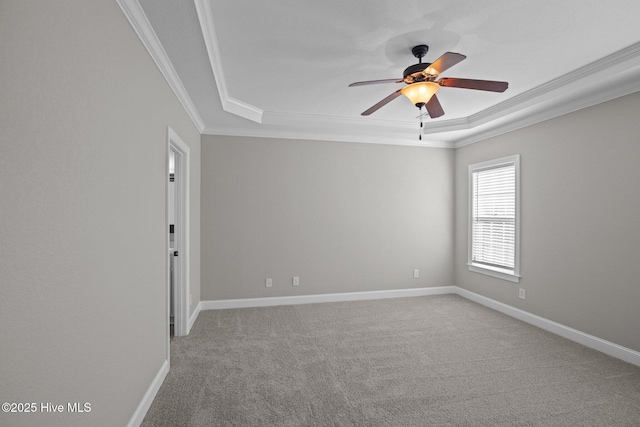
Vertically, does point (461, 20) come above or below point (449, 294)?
above

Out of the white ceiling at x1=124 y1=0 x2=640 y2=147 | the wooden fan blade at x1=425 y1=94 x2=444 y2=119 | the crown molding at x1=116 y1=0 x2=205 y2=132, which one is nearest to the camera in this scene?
the crown molding at x1=116 y1=0 x2=205 y2=132

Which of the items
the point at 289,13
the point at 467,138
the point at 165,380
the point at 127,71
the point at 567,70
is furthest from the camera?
the point at 467,138

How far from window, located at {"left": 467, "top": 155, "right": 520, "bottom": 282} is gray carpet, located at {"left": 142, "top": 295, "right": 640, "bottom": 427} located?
88 cm

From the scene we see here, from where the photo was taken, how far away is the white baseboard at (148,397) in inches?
79.4

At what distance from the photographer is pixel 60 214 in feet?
4.13

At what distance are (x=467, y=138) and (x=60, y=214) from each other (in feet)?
17.0

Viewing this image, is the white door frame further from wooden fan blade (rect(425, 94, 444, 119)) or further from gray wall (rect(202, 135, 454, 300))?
wooden fan blade (rect(425, 94, 444, 119))

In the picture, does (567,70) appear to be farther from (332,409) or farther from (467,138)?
(332,409)

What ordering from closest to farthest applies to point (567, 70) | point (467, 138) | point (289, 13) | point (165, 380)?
1. point (289, 13)
2. point (165, 380)
3. point (567, 70)
4. point (467, 138)

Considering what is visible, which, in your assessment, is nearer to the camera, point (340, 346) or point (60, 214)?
point (60, 214)

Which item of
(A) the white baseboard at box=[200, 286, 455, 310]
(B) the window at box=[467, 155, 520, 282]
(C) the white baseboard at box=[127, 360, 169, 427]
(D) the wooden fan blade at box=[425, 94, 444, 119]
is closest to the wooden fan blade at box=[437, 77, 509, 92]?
(D) the wooden fan blade at box=[425, 94, 444, 119]

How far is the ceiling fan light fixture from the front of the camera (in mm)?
2501

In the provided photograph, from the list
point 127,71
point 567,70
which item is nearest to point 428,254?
point 567,70

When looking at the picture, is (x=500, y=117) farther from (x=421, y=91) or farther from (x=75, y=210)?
(x=75, y=210)
